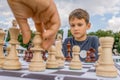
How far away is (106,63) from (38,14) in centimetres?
37

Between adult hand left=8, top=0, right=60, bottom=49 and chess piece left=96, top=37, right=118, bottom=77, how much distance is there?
228 mm

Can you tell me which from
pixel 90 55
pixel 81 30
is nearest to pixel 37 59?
pixel 90 55

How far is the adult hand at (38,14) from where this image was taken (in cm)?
86

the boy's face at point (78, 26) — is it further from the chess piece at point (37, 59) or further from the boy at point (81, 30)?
the chess piece at point (37, 59)

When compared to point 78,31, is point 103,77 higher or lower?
lower

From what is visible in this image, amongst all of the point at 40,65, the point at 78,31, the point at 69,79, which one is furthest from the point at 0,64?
the point at 78,31

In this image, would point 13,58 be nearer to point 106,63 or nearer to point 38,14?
point 38,14

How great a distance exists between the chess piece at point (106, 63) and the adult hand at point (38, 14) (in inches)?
9.0

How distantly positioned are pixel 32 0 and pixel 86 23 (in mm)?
1045

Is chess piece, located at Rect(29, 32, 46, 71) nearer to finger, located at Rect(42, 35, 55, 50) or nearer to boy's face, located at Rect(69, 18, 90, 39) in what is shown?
finger, located at Rect(42, 35, 55, 50)

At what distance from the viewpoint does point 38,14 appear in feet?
3.09

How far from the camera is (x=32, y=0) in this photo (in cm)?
84

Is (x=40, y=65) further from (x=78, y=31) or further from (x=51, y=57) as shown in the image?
(x=78, y=31)

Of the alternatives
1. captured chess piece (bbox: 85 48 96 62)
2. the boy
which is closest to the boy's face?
the boy
